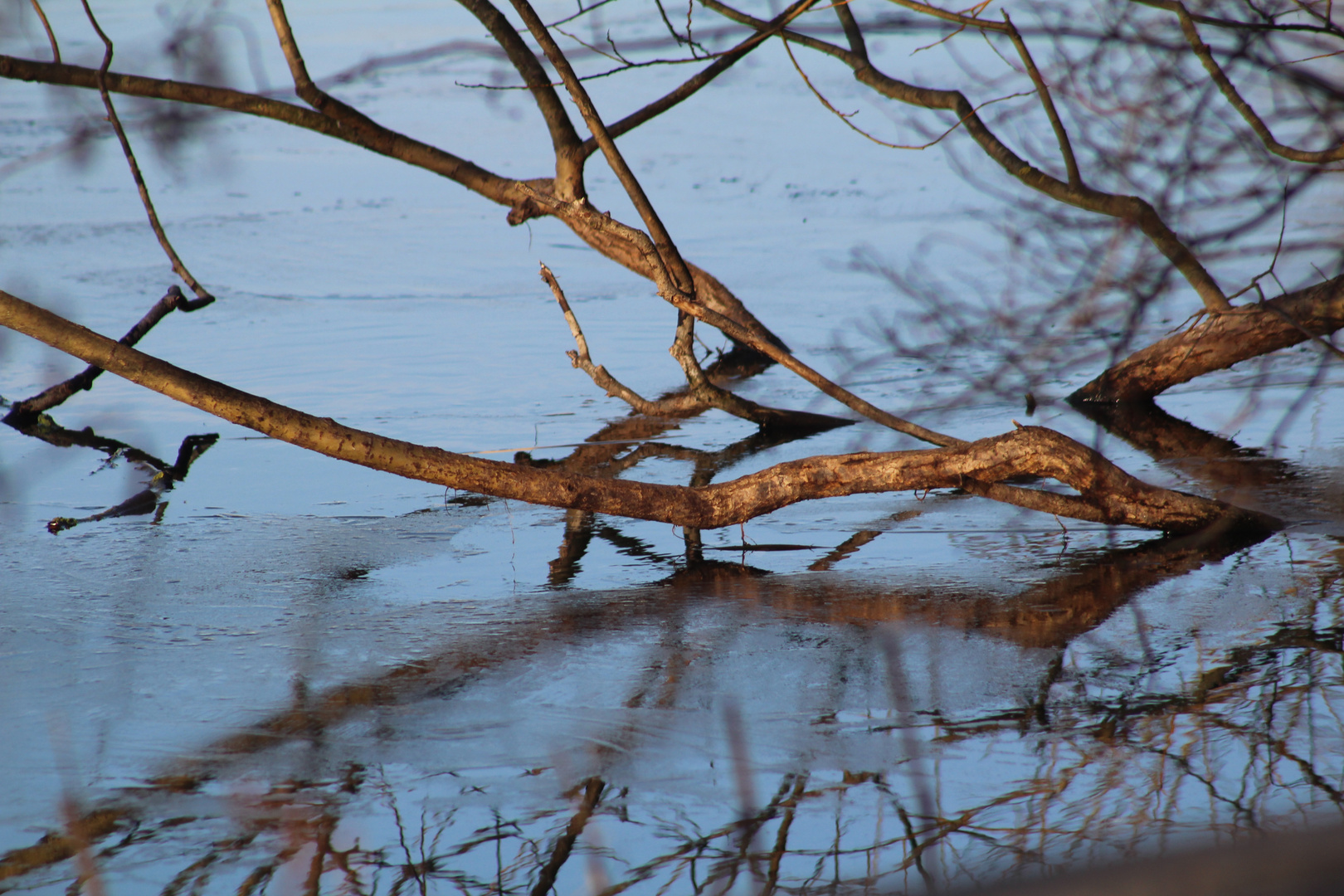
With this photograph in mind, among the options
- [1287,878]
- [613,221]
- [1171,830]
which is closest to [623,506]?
[613,221]

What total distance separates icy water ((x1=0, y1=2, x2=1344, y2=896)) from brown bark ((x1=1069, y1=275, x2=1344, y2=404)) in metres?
0.26

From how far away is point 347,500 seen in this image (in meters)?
4.50

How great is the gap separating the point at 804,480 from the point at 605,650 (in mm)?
1065

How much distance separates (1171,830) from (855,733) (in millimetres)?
654

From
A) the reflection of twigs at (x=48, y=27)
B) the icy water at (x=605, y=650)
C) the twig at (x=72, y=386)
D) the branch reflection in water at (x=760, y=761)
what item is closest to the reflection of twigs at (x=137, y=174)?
the reflection of twigs at (x=48, y=27)

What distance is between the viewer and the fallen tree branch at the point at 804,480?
11.8 feet

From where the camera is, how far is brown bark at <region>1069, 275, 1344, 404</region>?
4891 mm

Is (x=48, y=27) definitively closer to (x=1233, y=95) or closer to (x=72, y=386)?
(x=72, y=386)

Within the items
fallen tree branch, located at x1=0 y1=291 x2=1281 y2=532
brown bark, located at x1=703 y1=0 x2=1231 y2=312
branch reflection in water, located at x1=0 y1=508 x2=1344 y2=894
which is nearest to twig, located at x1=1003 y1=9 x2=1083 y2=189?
brown bark, located at x1=703 y1=0 x2=1231 y2=312

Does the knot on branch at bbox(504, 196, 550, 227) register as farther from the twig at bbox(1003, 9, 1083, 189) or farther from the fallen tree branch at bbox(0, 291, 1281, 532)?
the fallen tree branch at bbox(0, 291, 1281, 532)

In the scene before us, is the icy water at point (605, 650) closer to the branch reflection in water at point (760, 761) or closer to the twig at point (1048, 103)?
the branch reflection in water at point (760, 761)

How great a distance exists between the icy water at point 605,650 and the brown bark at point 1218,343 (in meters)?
0.26

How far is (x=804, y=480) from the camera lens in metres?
3.86

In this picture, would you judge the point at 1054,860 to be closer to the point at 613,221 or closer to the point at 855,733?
the point at 855,733
